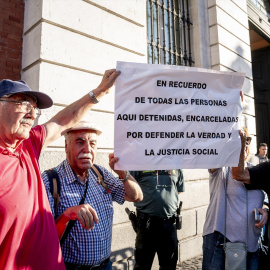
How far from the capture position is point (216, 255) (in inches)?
96.0

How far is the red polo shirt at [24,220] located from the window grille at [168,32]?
14.3 feet

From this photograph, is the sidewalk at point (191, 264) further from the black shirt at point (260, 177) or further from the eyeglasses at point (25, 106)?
the eyeglasses at point (25, 106)

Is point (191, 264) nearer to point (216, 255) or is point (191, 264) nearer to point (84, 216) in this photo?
point (216, 255)

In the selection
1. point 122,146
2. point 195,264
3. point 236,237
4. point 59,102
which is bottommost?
point 195,264

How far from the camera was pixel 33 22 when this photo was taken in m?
3.77

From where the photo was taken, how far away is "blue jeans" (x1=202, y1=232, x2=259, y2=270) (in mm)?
2404

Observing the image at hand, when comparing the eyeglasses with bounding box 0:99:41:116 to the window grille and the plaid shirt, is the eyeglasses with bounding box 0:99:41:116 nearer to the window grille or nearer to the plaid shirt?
the plaid shirt

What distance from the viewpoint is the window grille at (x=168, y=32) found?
5562mm

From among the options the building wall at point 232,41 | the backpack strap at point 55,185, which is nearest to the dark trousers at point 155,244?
the backpack strap at point 55,185

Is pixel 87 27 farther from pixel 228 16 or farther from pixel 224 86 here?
pixel 228 16

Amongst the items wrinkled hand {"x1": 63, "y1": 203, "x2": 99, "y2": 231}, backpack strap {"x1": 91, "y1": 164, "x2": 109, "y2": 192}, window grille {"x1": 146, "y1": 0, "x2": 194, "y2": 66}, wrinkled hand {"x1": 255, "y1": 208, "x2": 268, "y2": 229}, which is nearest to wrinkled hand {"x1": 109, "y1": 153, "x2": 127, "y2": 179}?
backpack strap {"x1": 91, "y1": 164, "x2": 109, "y2": 192}

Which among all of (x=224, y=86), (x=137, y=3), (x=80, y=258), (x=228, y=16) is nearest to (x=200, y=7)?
(x=228, y=16)

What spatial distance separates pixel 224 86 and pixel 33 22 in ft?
9.60

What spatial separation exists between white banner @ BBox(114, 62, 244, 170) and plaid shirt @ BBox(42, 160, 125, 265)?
1.13 feet
